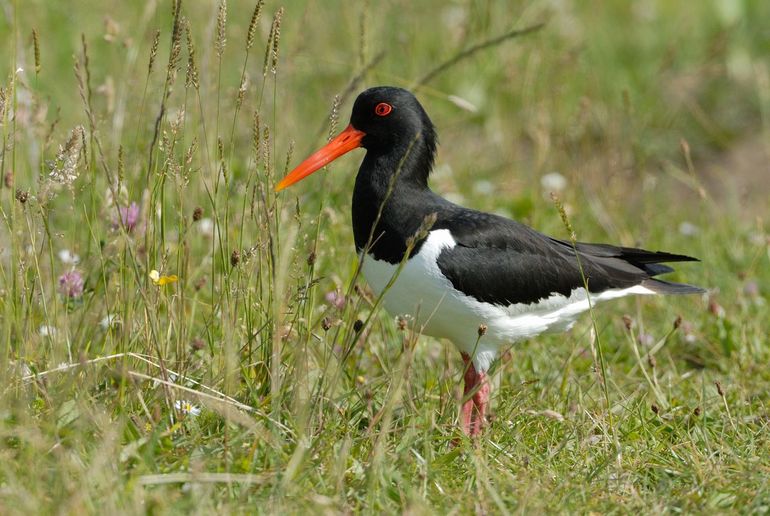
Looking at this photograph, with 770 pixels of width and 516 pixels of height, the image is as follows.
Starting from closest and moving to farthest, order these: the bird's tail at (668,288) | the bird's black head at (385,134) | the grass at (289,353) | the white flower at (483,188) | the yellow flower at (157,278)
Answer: the grass at (289,353), the yellow flower at (157,278), the bird's black head at (385,134), the bird's tail at (668,288), the white flower at (483,188)

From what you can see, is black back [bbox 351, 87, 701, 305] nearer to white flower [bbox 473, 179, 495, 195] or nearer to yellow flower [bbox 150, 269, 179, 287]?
yellow flower [bbox 150, 269, 179, 287]

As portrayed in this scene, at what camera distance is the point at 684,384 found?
4734 mm

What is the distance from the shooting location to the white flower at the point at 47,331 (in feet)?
11.9

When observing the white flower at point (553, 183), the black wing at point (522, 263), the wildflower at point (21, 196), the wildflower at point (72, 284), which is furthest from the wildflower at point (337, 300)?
the white flower at point (553, 183)

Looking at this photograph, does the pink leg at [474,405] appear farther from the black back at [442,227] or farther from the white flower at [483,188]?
the white flower at [483,188]

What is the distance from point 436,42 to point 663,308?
368 cm

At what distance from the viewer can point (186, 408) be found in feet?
11.6

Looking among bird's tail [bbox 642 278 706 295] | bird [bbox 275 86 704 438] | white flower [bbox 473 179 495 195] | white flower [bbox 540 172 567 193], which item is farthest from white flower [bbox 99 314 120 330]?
white flower [bbox 540 172 567 193]

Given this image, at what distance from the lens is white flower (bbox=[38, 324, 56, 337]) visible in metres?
3.64

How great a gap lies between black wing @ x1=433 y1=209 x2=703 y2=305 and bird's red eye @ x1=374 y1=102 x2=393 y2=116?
1.67 feet

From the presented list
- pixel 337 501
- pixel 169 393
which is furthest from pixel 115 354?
pixel 337 501

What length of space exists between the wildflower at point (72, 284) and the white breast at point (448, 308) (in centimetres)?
113

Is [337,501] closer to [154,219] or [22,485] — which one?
[22,485]

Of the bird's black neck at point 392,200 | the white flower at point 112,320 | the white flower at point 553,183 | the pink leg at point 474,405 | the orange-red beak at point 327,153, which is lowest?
the white flower at point 553,183
